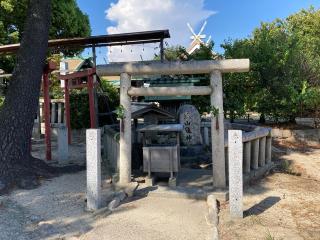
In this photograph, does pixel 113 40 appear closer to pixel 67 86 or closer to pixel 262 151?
pixel 67 86

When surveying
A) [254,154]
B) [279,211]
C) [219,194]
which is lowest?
[279,211]

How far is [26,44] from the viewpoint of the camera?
8.58m

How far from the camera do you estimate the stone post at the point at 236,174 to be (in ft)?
18.7

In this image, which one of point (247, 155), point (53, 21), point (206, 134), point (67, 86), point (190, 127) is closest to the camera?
point (247, 155)

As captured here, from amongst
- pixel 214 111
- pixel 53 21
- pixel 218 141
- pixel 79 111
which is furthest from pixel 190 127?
pixel 53 21

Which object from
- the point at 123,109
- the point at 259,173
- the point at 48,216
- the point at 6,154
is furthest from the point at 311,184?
the point at 6,154

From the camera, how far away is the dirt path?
5098 millimetres

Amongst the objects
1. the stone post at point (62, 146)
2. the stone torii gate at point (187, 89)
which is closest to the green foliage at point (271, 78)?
the stone post at point (62, 146)

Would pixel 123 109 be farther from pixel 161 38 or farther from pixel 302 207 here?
pixel 161 38

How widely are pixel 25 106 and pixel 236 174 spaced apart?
520 centimetres

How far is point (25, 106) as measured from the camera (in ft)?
27.6

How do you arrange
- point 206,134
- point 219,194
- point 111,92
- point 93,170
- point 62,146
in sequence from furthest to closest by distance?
point 111,92 → point 206,134 → point 62,146 → point 219,194 → point 93,170

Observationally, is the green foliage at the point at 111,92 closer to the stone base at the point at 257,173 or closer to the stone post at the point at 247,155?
the stone base at the point at 257,173

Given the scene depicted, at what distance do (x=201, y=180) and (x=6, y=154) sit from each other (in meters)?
4.30
